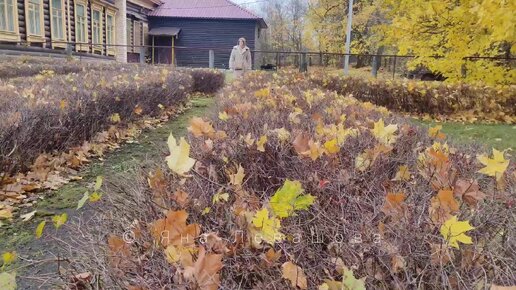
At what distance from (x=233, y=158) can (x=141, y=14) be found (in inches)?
1253

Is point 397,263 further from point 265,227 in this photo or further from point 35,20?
point 35,20

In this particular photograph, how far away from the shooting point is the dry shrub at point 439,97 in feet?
33.9

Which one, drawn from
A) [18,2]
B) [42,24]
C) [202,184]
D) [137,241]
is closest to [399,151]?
[202,184]

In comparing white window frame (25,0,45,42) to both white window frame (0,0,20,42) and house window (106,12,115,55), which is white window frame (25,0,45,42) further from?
house window (106,12,115,55)

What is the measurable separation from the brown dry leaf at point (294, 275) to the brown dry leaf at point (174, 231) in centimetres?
26

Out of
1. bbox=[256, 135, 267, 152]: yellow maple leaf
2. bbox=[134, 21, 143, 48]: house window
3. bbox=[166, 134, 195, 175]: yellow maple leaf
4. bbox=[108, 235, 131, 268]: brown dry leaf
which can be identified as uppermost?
bbox=[134, 21, 143, 48]: house window

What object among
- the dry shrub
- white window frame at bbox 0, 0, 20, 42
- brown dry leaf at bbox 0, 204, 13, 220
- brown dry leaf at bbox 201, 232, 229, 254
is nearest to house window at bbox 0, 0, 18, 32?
white window frame at bbox 0, 0, 20, 42

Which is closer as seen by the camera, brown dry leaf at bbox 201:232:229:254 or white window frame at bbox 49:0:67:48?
brown dry leaf at bbox 201:232:229:254

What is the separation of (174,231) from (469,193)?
0.95m

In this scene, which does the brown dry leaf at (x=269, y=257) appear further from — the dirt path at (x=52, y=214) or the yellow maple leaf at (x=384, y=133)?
the yellow maple leaf at (x=384, y=133)

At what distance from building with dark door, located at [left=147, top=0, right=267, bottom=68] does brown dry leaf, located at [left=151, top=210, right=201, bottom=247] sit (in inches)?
1217

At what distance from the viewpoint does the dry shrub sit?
10.3 meters

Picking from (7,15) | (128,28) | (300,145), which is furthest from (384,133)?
(128,28)

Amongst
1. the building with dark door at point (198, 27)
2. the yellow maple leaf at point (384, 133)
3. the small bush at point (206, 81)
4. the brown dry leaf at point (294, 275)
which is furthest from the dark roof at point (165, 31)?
the brown dry leaf at point (294, 275)
